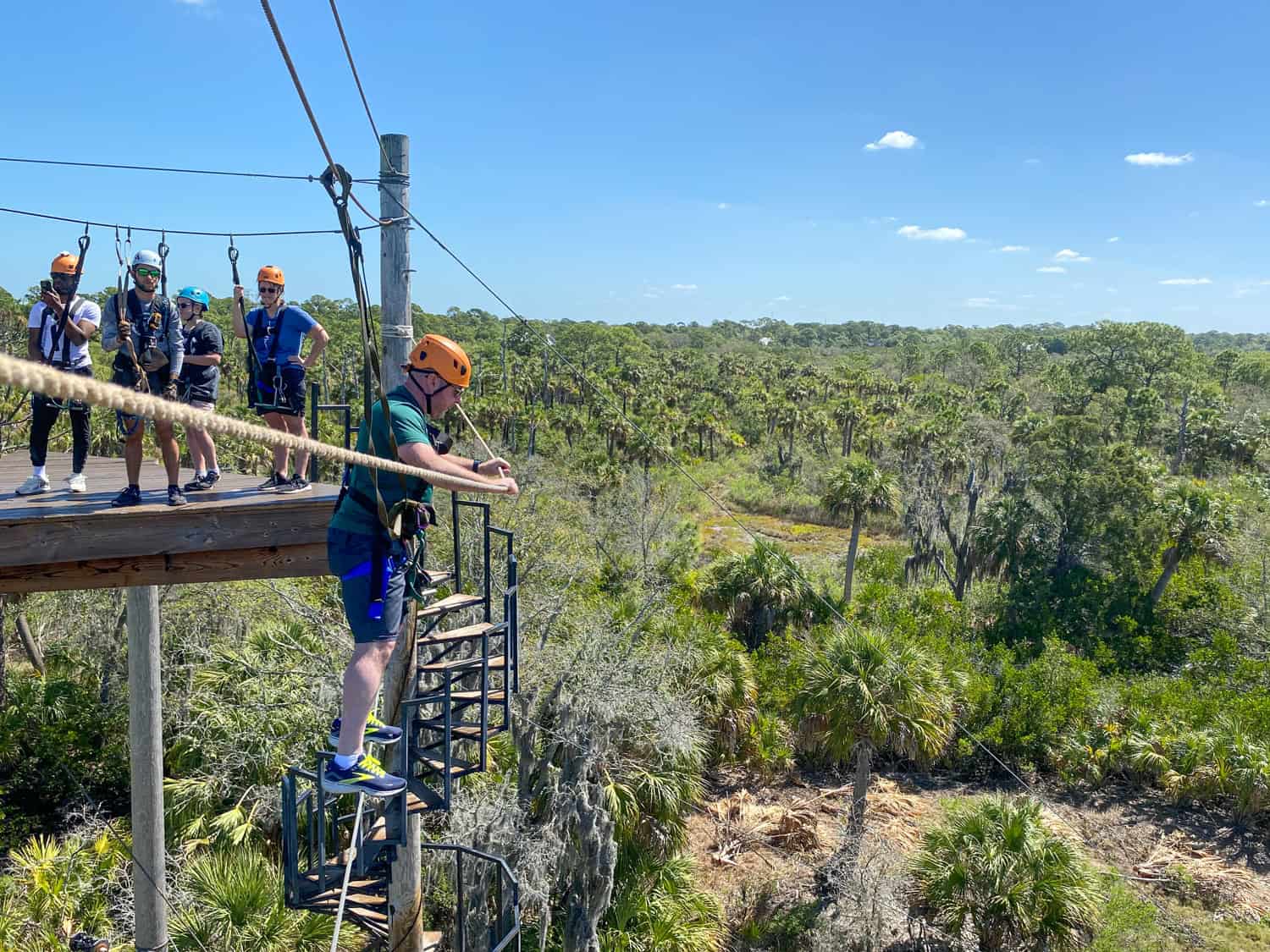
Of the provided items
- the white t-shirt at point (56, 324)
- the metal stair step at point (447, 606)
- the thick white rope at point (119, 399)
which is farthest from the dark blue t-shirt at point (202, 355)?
the thick white rope at point (119, 399)

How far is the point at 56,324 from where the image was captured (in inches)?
206

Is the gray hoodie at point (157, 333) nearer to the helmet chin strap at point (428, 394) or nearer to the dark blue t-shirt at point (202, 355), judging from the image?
the dark blue t-shirt at point (202, 355)

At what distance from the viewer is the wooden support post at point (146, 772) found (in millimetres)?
6949

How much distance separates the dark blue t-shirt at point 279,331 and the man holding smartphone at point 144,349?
0.54 metres

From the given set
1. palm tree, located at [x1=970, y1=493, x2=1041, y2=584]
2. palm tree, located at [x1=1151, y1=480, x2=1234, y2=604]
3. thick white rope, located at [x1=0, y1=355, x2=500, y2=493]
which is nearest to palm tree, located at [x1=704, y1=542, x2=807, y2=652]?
palm tree, located at [x1=970, y1=493, x2=1041, y2=584]

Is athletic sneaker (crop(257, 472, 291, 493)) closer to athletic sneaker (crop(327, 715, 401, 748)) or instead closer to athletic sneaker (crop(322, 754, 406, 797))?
athletic sneaker (crop(327, 715, 401, 748))

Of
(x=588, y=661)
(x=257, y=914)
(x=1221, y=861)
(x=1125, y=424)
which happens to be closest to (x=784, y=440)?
(x=1125, y=424)

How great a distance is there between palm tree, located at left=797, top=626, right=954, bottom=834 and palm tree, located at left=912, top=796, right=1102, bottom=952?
1.63 metres

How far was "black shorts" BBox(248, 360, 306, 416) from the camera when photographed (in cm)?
586

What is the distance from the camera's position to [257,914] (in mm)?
9039

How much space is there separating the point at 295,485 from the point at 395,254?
2.03m

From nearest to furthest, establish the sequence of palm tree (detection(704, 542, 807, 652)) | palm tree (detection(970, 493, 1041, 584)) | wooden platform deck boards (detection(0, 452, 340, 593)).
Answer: wooden platform deck boards (detection(0, 452, 340, 593)) → palm tree (detection(704, 542, 807, 652)) → palm tree (detection(970, 493, 1041, 584))

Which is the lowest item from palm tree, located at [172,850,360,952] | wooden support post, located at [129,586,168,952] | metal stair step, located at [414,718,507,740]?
palm tree, located at [172,850,360,952]

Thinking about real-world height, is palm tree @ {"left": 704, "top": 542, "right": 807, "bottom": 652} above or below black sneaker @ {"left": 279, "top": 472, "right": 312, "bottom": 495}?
below
